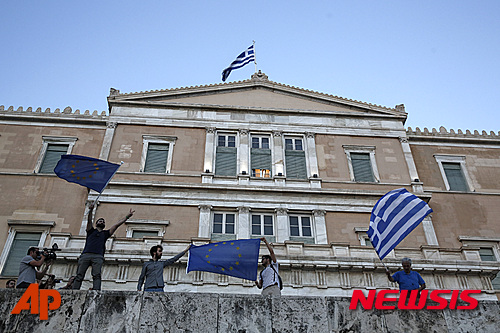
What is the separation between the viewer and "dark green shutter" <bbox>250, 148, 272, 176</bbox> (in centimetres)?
2366

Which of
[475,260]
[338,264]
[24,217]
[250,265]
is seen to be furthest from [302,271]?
[24,217]

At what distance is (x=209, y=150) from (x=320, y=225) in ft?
21.1

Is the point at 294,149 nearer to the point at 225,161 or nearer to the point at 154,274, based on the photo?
the point at 225,161

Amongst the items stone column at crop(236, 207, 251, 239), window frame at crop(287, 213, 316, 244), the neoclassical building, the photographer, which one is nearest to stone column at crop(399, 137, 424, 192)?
the neoclassical building

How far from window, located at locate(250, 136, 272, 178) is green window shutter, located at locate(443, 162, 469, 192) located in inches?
361

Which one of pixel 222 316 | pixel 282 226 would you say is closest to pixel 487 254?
pixel 282 226

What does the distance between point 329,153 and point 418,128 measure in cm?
575

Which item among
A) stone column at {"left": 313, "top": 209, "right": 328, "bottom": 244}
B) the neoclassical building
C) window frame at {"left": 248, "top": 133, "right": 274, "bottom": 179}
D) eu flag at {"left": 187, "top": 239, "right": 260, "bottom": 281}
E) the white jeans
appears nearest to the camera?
the white jeans

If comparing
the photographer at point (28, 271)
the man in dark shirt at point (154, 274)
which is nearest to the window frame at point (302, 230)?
the man in dark shirt at point (154, 274)

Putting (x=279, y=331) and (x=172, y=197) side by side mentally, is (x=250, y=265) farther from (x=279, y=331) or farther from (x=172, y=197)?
(x=172, y=197)

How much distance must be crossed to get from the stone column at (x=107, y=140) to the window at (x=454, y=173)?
16.3m

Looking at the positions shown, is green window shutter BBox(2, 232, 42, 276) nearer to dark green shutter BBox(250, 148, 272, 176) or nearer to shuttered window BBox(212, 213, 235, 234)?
shuttered window BBox(212, 213, 235, 234)

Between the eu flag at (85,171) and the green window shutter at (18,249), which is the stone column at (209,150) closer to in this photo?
the green window shutter at (18,249)

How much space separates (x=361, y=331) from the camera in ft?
30.7
